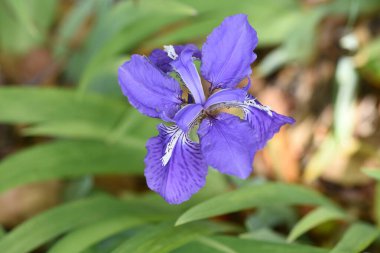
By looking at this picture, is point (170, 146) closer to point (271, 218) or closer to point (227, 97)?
point (227, 97)

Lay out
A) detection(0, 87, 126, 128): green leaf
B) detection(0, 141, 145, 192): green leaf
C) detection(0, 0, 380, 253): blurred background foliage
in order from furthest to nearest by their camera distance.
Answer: detection(0, 87, 126, 128): green leaf
detection(0, 141, 145, 192): green leaf
detection(0, 0, 380, 253): blurred background foliage

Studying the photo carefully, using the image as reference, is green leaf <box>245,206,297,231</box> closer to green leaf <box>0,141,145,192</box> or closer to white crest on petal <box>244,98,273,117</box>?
green leaf <box>0,141,145,192</box>

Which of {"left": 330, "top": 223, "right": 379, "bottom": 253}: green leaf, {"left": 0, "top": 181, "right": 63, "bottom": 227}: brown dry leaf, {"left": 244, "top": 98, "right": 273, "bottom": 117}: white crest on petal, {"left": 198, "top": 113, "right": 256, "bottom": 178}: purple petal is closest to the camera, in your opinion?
{"left": 198, "top": 113, "right": 256, "bottom": 178}: purple petal

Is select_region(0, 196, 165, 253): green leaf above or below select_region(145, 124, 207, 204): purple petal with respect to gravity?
above

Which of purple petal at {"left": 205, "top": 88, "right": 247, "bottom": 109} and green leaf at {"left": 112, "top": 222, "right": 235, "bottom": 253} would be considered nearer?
purple petal at {"left": 205, "top": 88, "right": 247, "bottom": 109}

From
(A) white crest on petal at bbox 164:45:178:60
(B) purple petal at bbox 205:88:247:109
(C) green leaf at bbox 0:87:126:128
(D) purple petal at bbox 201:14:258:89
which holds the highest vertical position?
(C) green leaf at bbox 0:87:126:128

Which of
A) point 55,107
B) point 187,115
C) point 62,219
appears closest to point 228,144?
point 187,115

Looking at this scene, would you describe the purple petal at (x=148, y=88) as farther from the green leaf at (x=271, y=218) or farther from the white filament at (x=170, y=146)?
the green leaf at (x=271, y=218)


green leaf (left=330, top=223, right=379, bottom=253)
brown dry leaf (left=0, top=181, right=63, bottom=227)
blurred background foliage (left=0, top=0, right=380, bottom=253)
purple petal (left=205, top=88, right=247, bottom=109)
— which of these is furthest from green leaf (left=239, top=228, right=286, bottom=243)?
brown dry leaf (left=0, top=181, right=63, bottom=227)
